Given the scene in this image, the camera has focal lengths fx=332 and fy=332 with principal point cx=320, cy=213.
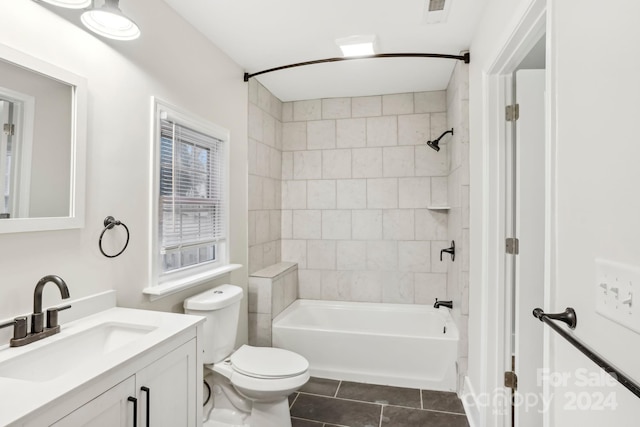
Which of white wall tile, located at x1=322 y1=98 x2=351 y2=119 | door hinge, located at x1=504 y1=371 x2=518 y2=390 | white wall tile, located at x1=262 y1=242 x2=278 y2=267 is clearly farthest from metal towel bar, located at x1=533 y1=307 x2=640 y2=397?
white wall tile, located at x1=322 y1=98 x2=351 y2=119

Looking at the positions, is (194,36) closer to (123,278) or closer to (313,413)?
(123,278)

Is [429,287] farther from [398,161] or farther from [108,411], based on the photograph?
[108,411]

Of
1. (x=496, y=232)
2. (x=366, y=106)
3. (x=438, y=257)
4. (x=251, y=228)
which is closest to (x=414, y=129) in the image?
(x=366, y=106)

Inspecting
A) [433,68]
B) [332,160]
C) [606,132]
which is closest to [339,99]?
[332,160]

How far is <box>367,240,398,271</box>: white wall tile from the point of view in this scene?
338 cm

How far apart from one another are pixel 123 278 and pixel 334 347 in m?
1.76

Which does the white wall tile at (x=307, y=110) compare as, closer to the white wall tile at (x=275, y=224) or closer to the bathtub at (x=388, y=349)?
A: the white wall tile at (x=275, y=224)

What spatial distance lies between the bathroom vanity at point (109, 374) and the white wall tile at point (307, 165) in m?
2.36

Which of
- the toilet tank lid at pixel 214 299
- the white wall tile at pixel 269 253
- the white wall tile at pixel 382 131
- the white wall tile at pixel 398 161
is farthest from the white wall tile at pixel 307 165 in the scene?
the toilet tank lid at pixel 214 299

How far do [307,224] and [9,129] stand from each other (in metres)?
2.67

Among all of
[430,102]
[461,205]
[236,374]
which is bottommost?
[236,374]

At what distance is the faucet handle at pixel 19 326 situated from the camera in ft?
3.76

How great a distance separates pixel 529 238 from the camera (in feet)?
5.79

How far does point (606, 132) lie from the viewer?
0.77 m
